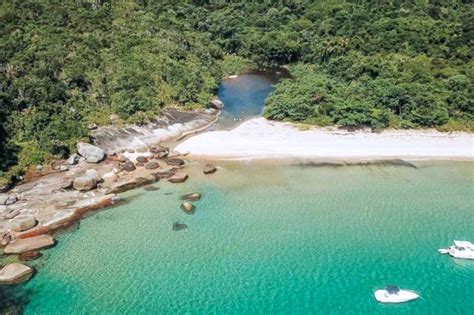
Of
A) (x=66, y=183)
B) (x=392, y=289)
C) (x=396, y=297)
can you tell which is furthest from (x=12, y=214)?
(x=396, y=297)

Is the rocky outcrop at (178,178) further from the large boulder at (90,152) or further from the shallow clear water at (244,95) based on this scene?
the shallow clear water at (244,95)

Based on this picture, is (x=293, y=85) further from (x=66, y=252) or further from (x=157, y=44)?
(x=66, y=252)

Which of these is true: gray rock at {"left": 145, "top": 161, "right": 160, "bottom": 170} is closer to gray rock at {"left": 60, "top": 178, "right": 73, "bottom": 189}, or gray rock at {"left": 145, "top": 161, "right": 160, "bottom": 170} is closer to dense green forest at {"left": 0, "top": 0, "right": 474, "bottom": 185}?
gray rock at {"left": 60, "top": 178, "right": 73, "bottom": 189}

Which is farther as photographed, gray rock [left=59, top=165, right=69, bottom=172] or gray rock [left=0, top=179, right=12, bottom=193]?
gray rock [left=59, top=165, right=69, bottom=172]

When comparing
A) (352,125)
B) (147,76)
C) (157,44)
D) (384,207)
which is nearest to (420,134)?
(352,125)

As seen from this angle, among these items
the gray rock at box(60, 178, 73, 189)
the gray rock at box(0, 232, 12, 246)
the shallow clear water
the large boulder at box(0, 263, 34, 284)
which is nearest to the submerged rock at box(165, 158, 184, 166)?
the gray rock at box(60, 178, 73, 189)
